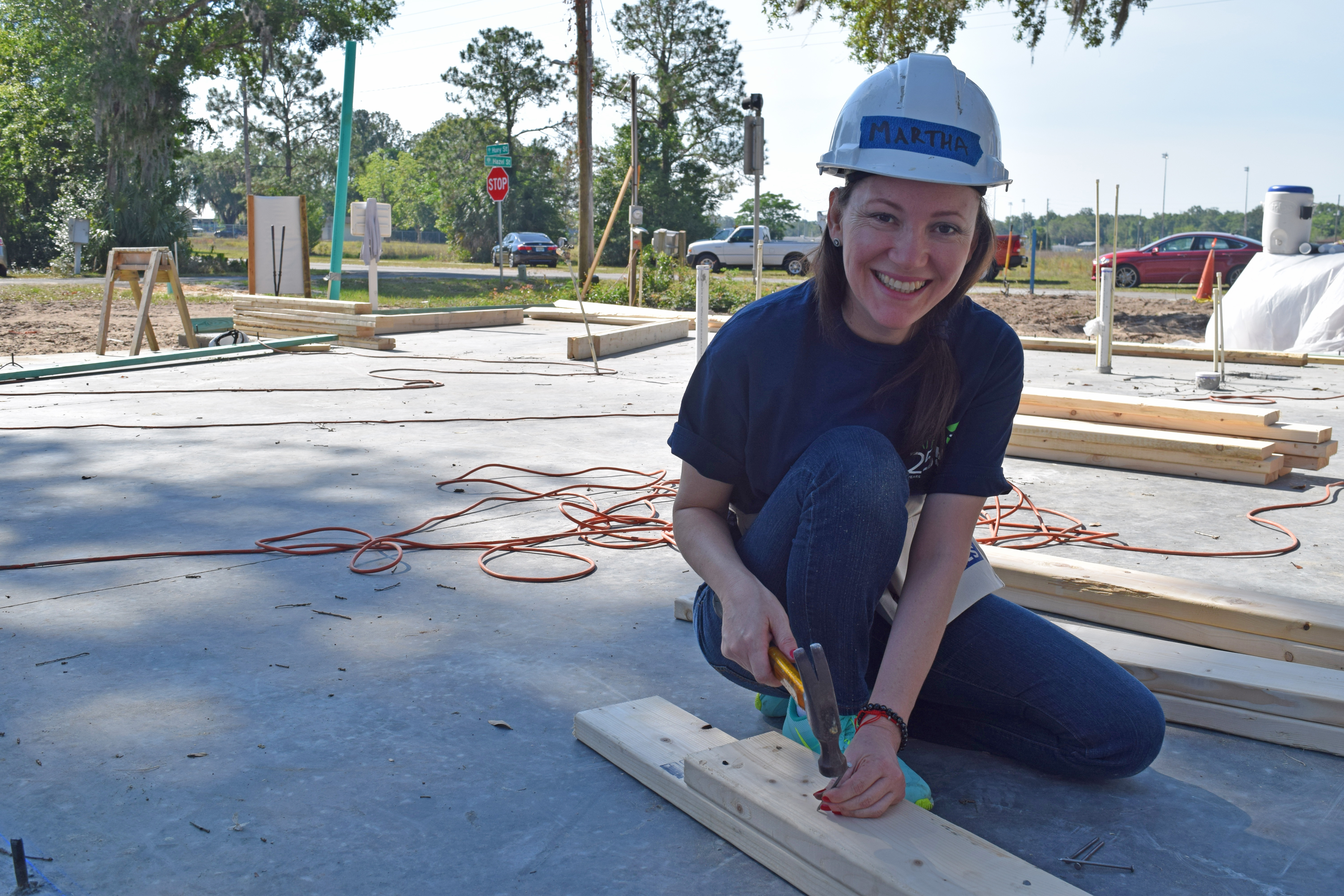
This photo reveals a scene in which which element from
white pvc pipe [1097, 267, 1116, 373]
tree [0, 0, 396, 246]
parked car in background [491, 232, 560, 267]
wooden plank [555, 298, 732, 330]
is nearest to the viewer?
white pvc pipe [1097, 267, 1116, 373]

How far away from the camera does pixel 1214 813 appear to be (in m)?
2.17

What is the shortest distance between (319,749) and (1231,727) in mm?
2145

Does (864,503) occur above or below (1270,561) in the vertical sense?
above

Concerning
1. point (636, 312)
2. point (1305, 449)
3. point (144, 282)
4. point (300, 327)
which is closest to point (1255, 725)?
point (1305, 449)

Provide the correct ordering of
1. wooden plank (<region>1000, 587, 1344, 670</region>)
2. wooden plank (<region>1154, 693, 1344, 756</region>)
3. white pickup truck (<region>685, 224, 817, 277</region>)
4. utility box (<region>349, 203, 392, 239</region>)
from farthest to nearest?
white pickup truck (<region>685, 224, 817, 277</region>) < utility box (<region>349, 203, 392, 239</region>) < wooden plank (<region>1000, 587, 1344, 670</region>) < wooden plank (<region>1154, 693, 1344, 756</region>)

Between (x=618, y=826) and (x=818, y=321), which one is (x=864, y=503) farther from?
(x=618, y=826)

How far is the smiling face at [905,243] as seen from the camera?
78.0 inches

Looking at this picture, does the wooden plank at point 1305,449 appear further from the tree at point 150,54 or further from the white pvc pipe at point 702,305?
the tree at point 150,54

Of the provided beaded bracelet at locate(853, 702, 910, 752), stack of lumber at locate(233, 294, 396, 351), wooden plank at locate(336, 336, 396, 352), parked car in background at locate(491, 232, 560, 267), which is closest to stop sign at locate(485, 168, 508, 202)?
stack of lumber at locate(233, 294, 396, 351)

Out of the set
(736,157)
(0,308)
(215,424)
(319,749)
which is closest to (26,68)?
(0,308)

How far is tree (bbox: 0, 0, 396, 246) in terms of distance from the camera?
25.2 meters

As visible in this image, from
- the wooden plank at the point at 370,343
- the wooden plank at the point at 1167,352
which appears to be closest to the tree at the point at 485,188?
the wooden plank at the point at 370,343

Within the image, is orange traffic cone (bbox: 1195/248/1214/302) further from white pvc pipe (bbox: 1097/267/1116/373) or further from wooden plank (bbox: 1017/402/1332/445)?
wooden plank (bbox: 1017/402/1332/445)

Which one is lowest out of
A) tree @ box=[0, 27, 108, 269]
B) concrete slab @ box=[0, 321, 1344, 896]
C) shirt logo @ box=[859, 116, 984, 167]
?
concrete slab @ box=[0, 321, 1344, 896]
